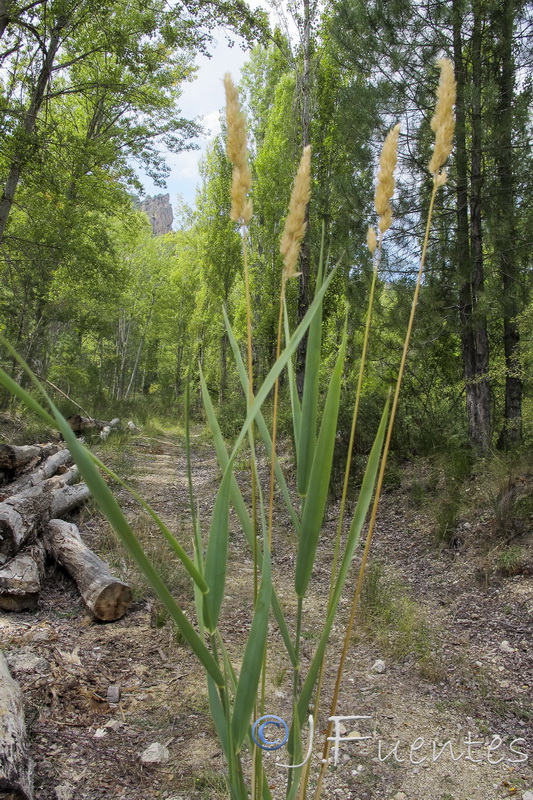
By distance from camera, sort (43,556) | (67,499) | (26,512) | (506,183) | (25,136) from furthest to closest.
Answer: (25,136), (506,183), (67,499), (26,512), (43,556)

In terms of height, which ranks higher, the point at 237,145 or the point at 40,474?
the point at 237,145

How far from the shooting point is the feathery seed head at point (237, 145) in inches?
32.2

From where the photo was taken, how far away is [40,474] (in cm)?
650

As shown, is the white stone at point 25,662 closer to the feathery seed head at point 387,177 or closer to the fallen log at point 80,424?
the feathery seed head at point 387,177

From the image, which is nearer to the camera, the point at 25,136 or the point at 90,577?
the point at 90,577

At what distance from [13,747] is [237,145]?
2.23 m

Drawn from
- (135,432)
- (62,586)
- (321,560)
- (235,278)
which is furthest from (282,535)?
(235,278)

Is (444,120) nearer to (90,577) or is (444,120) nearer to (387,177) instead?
(387,177)

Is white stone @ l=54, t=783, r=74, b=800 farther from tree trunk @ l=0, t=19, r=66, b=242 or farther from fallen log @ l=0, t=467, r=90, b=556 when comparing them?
tree trunk @ l=0, t=19, r=66, b=242

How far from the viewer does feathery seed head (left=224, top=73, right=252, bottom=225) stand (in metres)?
0.82

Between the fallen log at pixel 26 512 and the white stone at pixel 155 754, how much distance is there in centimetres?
221

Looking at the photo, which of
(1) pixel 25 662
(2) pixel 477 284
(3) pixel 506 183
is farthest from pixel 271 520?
(3) pixel 506 183

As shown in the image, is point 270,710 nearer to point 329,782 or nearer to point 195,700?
point 195,700

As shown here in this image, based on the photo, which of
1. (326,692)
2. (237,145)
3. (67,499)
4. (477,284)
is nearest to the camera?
(237,145)
